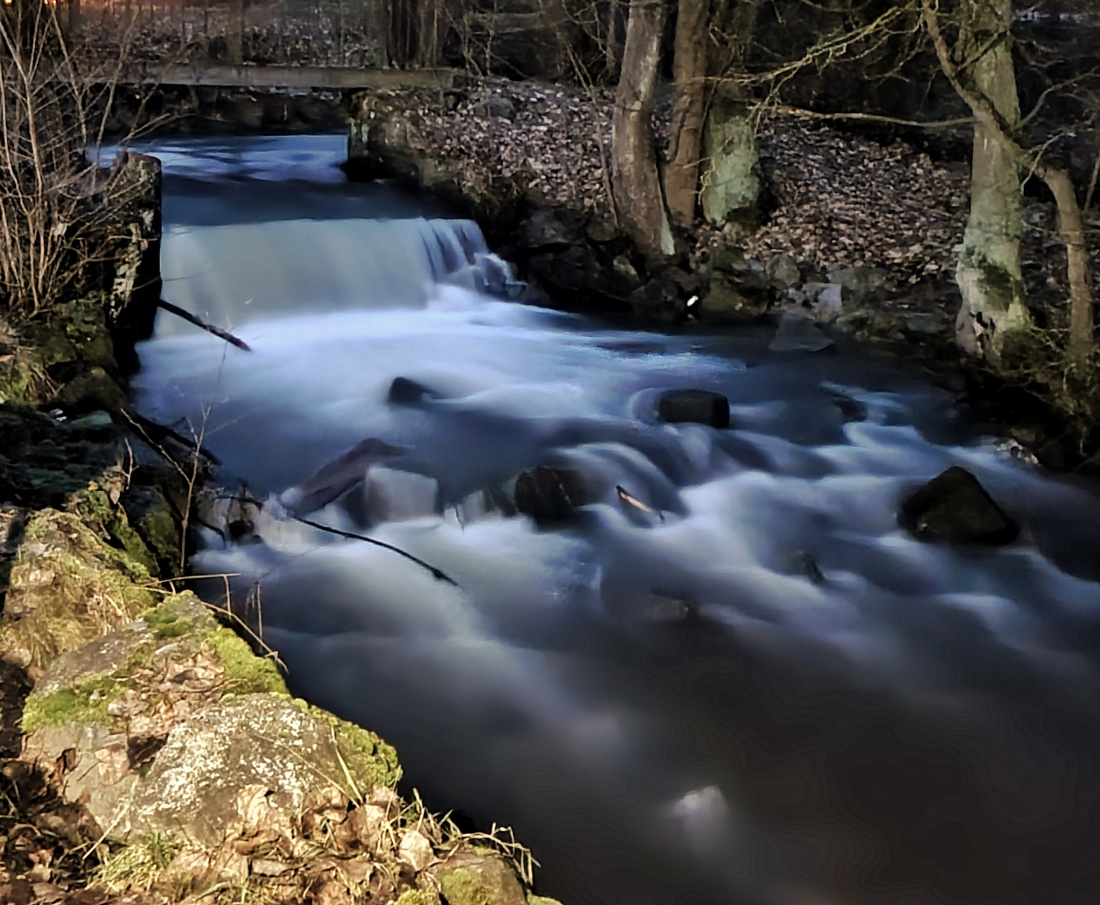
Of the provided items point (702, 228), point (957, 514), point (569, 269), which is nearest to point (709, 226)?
point (702, 228)

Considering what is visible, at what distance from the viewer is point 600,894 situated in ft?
14.6

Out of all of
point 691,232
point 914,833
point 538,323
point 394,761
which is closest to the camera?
point 394,761

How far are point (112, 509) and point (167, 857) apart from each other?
2.61m

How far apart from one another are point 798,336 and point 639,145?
10.1 feet

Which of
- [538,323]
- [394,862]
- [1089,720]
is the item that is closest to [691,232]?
[538,323]

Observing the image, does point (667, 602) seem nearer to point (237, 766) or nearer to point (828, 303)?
point (237, 766)

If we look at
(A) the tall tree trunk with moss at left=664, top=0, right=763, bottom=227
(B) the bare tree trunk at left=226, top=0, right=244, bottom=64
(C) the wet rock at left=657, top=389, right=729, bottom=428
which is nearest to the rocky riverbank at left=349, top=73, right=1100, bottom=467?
(A) the tall tree trunk with moss at left=664, top=0, right=763, bottom=227

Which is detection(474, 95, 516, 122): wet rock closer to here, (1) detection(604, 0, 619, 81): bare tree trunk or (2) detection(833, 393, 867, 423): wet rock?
(1) detection(604, 0, 619, 81): bare tree trunk

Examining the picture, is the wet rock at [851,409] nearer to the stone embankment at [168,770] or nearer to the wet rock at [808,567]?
the wet rock at [808,567]

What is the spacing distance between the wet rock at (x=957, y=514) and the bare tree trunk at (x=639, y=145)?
592 centimetres

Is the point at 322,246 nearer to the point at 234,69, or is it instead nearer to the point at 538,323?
the point at 538,323

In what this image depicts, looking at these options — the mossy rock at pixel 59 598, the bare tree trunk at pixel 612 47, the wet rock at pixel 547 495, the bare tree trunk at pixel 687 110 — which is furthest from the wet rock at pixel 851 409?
the bare tree trunk at pixel 612 47

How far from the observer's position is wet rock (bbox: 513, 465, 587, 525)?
7520 millimetres

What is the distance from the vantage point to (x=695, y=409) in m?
9.27
